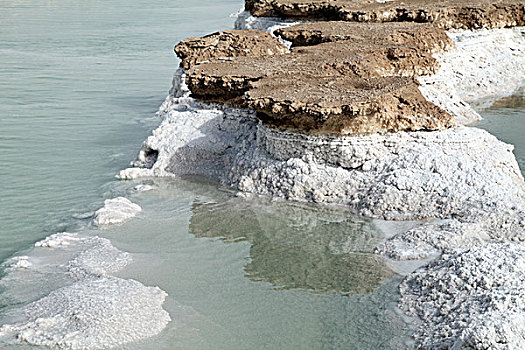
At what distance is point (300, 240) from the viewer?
5836 mm

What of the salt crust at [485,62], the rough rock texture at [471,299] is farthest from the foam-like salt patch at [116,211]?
the salt crust at [485,62]

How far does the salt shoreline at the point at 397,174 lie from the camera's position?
4684mm

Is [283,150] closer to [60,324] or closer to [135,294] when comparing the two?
[135,294]

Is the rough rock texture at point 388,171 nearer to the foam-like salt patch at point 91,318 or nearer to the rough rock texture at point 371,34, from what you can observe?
the foam-like salt patch at point 91,318

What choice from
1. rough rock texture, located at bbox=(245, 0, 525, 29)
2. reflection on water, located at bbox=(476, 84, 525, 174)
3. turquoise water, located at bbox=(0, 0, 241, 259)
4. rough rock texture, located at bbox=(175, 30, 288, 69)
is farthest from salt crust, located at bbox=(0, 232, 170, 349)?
rough rock texture, located at bbox=(245, 0, 525, 29)

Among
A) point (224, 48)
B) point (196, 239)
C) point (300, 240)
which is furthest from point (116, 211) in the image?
point (224, 48)

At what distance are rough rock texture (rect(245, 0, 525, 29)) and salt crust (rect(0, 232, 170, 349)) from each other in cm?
877

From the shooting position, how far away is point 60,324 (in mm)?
4301

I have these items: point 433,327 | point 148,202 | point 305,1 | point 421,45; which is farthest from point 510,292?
point 305,1

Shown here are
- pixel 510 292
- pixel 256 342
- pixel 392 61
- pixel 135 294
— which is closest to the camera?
pixel 510 292

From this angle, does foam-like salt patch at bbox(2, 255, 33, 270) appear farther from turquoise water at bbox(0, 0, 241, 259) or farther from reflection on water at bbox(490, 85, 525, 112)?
reflection on water at bbox(490, 85, 525, 112)

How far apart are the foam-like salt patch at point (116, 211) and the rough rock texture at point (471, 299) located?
2.86m

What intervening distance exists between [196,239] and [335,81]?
8.06 feet

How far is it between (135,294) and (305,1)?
10519 mm
